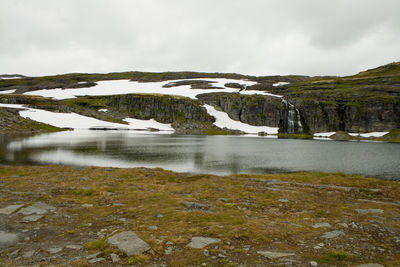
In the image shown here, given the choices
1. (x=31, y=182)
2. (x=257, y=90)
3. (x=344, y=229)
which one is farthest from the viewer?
(x=257, y=90)

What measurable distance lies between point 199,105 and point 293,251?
5736 inches

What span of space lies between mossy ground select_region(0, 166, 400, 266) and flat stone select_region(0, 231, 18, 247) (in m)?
0.52

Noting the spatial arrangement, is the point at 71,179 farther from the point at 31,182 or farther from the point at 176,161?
the point at 176,161

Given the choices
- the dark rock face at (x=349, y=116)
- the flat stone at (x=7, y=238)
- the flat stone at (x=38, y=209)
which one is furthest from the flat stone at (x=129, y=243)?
the dark rock face at (x=349, y=116)

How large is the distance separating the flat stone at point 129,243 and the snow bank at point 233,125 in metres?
130

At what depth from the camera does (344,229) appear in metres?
11.7

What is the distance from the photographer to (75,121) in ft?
420

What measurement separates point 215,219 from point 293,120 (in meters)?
140

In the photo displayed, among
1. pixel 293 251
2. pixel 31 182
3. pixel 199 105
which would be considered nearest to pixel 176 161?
pixel 31 182

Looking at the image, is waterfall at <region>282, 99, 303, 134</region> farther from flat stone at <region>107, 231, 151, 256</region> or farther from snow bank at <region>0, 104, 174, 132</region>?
flat stone at <region>107, 231, 151, 256</region>

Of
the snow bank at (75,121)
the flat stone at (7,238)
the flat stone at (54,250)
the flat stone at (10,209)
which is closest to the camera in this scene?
the flat stone at (54,250)

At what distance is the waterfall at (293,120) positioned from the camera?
461ft

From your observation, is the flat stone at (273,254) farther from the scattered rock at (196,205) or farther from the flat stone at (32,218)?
the flat stone at (32,218)

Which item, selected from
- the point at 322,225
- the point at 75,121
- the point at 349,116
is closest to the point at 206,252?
the point at 322,225
